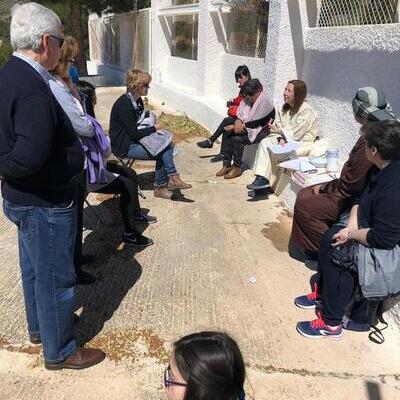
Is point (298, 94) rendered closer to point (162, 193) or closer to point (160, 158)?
point (160, 158)

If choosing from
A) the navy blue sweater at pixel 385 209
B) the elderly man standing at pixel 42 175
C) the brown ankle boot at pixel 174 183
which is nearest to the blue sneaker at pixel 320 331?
the navy blue sweater at pixel 385 209

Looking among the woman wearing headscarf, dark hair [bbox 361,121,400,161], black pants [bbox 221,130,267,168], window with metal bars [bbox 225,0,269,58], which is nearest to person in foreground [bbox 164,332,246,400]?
dark hair [bbox 361,121,400,161]

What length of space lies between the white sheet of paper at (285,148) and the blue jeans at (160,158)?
1.12 m

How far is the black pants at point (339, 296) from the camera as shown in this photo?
109 inches

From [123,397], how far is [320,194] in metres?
2.16

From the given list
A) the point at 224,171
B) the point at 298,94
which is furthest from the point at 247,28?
the point at 298,94

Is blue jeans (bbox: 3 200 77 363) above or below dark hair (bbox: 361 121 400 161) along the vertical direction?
below

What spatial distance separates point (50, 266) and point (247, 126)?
3880 mm

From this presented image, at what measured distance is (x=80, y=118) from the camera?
255 centimetres

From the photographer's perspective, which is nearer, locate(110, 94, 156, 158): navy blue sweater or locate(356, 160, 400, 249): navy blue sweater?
locate(356, 160, 400, 249): navy blue sweater

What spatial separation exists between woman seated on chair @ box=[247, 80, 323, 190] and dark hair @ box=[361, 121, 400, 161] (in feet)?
7.26

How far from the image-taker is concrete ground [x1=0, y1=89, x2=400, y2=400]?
2438 millimetres

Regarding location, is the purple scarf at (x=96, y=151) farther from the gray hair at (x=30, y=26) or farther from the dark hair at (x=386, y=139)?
the dark hair at (x=386, y=139)

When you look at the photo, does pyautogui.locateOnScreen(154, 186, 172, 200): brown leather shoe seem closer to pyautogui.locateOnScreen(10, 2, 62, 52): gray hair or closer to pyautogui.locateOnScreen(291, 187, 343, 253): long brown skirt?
pyautogui.locateOnScreen(291, 187, 343, 253): long brown skirt
